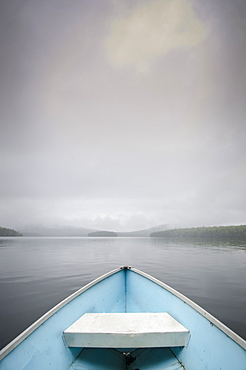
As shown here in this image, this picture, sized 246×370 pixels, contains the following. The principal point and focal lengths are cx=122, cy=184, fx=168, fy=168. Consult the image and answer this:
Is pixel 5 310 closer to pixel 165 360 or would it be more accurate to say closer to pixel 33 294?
pixel 33 294

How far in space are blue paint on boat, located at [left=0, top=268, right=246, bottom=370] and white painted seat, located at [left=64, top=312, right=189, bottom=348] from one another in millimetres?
181

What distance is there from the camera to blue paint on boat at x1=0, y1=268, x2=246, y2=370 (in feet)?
7.88

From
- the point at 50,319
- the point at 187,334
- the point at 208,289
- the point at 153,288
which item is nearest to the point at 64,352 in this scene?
the point at 50,319

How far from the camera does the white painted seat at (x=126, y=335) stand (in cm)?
294

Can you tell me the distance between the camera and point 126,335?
2941 mm

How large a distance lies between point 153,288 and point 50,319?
3.06m

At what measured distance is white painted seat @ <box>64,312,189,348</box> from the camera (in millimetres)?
2937

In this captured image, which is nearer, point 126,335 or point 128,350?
point 126,335

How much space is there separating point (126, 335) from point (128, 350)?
0.81 metres

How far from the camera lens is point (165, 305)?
4293 millimetres

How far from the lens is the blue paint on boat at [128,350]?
94.6 inches

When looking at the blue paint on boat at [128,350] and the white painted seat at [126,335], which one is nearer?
the blue paint on boat at [128,350]

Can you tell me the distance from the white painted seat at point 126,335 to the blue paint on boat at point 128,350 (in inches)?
7.1

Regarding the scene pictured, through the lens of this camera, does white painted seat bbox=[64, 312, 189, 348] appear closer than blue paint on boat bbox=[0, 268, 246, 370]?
No
